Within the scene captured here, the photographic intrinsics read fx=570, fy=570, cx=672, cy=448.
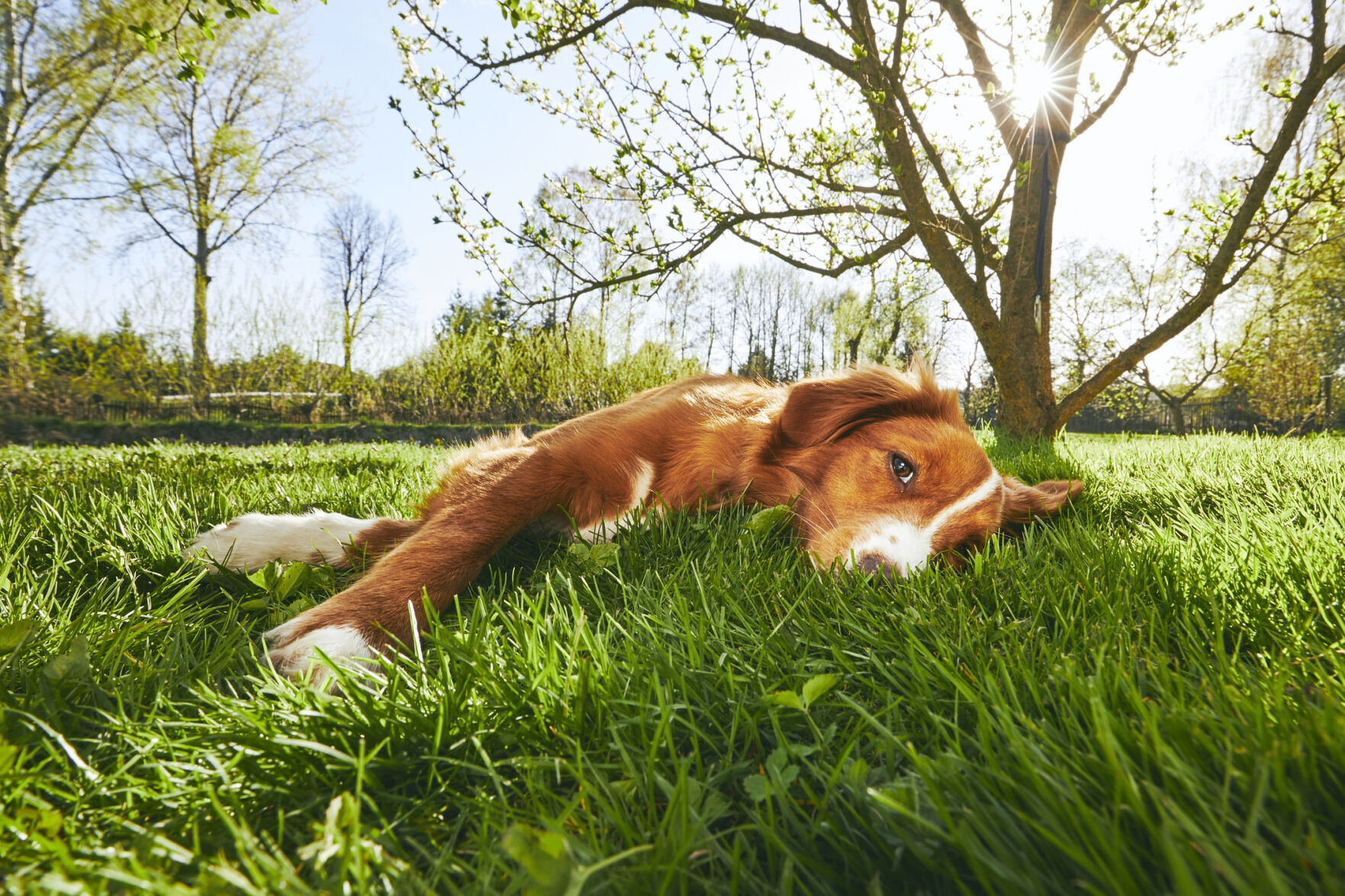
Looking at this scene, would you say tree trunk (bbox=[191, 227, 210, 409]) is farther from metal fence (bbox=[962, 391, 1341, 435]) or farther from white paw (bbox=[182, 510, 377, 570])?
metal fence (bbox=[962, 391, 1341, 435])

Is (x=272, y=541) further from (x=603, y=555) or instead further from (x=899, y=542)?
(x=899, y=542)

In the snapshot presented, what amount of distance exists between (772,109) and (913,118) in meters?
1.78

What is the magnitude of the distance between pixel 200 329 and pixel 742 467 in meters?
21.3

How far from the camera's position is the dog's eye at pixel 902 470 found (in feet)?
7.27

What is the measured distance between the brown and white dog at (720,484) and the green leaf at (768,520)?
0.07 m

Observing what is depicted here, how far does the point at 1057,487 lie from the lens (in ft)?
9.77

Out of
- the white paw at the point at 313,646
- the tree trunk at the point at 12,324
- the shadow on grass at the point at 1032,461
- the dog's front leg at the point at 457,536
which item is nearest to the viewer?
the white paw at the point at 313,646

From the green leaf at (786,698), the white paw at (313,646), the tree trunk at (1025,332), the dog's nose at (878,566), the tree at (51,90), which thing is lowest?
the white paw at (313,646)

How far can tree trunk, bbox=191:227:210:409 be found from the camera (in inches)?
622

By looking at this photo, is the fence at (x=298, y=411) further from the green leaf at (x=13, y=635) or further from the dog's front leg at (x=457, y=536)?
the green leaf at (x=13, y=635)

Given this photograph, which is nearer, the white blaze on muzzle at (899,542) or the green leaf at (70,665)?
the green leaf at (70,665)

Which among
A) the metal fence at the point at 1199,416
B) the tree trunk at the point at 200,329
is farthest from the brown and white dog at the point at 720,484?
the tree trunk at the point at 200,329

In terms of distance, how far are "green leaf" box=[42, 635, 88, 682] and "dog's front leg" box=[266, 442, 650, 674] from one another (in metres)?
0.36

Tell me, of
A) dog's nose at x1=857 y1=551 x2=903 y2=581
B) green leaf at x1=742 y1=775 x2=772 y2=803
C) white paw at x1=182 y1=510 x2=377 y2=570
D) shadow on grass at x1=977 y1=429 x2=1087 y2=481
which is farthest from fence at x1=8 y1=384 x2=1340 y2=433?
green leaf at x1=742 y1=775 x2=772 y2=803
